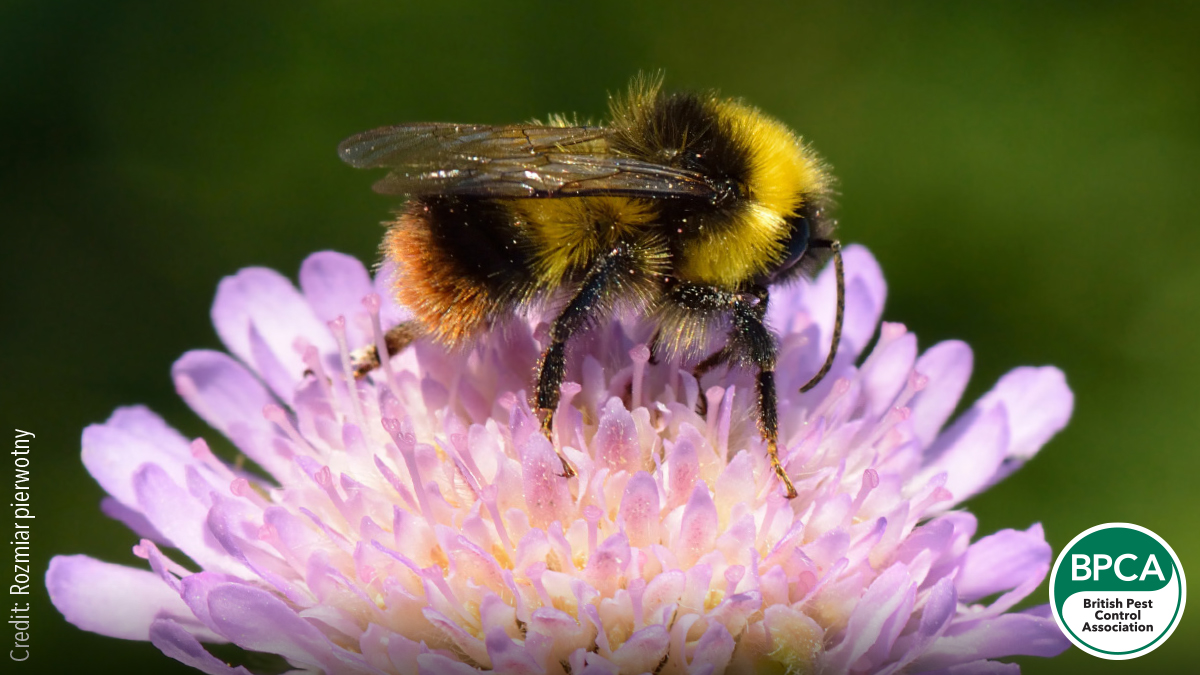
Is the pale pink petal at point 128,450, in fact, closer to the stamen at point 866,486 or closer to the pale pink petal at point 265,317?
the pale pink petal at point 265,317

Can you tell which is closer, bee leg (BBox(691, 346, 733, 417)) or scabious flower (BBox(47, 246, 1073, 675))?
scabious flower (BBox(47, 246, 1073, 675))

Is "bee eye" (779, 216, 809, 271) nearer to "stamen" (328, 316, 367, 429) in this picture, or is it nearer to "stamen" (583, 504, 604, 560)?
"stamen" (583, 504, 604, 560)

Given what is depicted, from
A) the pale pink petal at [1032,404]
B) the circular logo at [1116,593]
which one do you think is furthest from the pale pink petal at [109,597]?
the pale pink petal at [1032,404]

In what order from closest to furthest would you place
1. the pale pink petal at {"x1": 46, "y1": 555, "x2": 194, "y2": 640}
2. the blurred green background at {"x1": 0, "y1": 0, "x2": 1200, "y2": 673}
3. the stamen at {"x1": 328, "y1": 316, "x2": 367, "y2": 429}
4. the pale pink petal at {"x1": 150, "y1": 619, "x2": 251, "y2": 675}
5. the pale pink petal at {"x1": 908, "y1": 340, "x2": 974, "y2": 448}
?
the pale pink petal at {"x1": 150, "y1": 619, "x2": 251, "y2": 675} < the pale pink petal at {"x1": 46, "y1": 555, "x2": 194, "y2": 640} < the stamen at {"x1": 328, "y1": 316, "x2": 367, "y2": 429} < the pale pink petal at {"x1": 908, "y1": 340, "x2": 974, "y2": 448} < the blurred green background at {"x1": 0, "y1": 0, "x2": 1200, "y2": 673}

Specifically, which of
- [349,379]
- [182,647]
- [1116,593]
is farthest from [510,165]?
[1116,593]

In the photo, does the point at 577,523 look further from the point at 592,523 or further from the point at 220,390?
the point at 220,390

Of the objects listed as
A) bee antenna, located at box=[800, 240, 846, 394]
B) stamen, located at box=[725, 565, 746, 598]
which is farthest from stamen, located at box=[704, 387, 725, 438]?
stamen, located at box=[725, 565, 746, 598]
